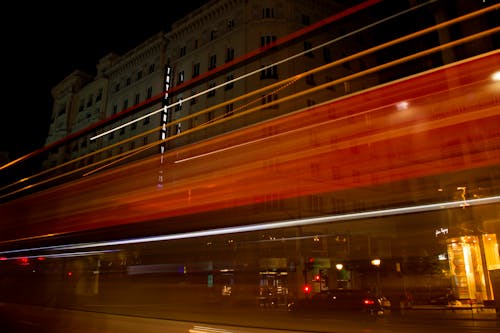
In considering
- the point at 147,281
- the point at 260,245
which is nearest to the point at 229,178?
the point at 260,245

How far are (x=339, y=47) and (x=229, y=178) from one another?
28.0m

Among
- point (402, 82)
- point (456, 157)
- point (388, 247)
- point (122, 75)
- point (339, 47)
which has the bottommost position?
point (388, 247)

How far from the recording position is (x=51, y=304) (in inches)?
222

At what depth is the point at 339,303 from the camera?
284 centimetres

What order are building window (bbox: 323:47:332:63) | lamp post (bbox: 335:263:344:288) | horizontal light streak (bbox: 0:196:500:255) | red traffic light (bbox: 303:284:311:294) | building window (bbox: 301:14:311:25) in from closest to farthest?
horizontal light streak (bbox: 0:196:500:255) → lamp post (bbox: 335:263:344:288) → red traffic light (bbox: 303:284:311:294) → building window (bbox: 301:14:311:25) → building window (bbox: 323:47:332:63)

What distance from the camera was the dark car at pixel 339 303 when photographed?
267cm

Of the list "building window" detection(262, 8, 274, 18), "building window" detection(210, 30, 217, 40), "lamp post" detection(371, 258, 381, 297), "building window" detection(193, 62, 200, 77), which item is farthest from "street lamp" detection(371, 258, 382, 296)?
"building window" detection(193, 62, 200, 77)

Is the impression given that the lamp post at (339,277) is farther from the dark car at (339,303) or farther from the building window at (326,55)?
the building window at (326,55)

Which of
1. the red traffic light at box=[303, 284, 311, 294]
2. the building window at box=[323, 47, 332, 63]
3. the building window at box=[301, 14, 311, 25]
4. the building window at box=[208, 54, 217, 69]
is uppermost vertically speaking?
the building window at box=[301, 14, 311, 25]

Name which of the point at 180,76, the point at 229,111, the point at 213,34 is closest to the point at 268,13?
the point at 213,34

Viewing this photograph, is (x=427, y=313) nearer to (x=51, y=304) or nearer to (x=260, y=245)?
(x=260, y=245)

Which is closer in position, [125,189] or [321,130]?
[321,130]

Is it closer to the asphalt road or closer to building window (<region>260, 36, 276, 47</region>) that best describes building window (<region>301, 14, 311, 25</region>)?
building window (<region>260, 36, 276, 47</region>)

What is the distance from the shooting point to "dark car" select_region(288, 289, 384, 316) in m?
2.67
